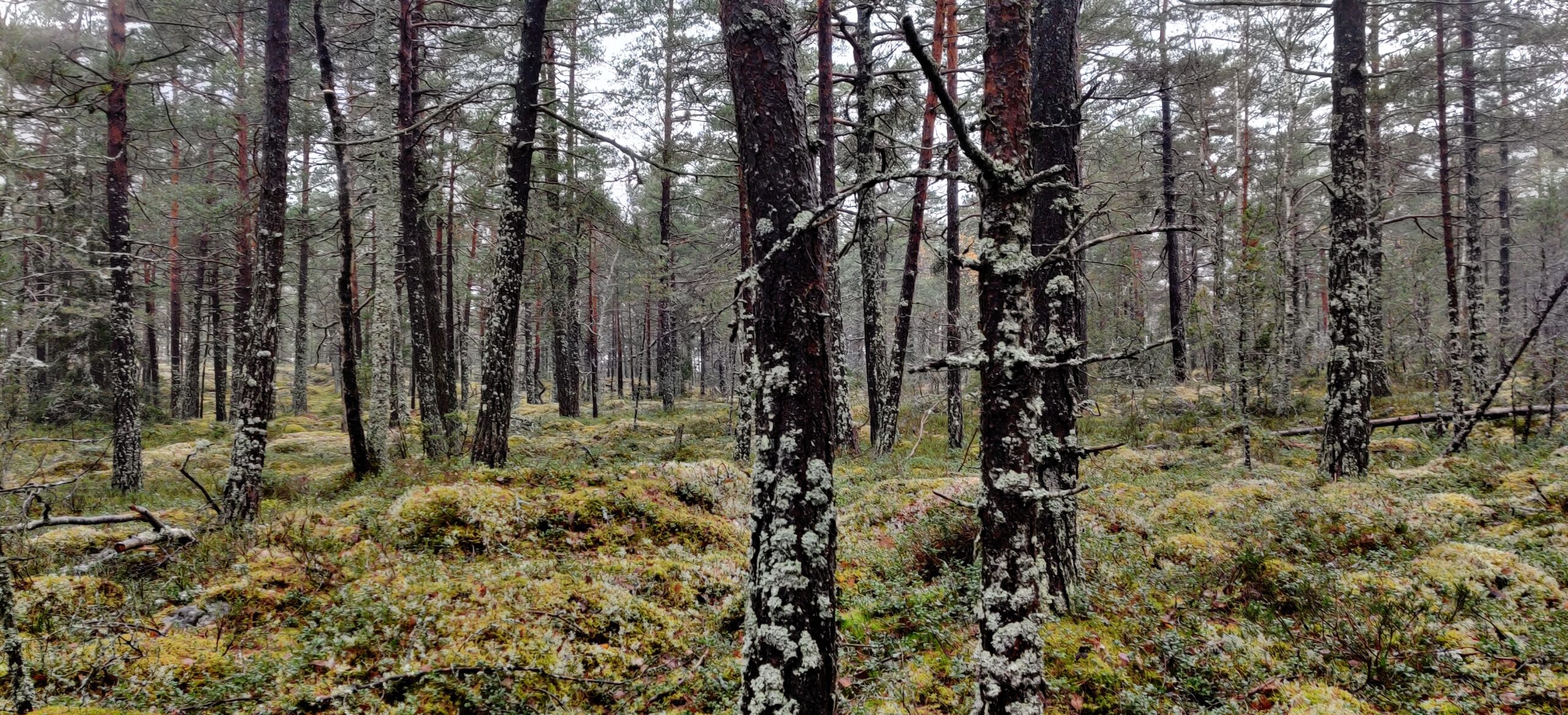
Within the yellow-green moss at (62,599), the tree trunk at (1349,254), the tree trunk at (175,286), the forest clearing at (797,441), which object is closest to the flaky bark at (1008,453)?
the forest clearing at (797,441)

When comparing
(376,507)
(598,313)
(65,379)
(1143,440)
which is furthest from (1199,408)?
(65,379)

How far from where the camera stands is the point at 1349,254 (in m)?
8.12

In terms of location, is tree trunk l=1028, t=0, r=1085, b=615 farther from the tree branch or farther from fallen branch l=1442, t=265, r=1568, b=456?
fallen branch l=1442, t=265, r=1568, b=456

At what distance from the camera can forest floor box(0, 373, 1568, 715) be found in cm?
375

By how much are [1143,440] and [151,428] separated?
1172 inches

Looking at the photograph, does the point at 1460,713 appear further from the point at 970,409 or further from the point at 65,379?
the point at 65,379

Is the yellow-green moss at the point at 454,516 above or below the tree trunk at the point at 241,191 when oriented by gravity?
below

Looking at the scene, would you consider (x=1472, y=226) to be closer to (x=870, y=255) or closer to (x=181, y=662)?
(x=870, y=255)

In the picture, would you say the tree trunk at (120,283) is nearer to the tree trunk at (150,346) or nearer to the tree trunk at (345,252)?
the tree trunk at (345,252)

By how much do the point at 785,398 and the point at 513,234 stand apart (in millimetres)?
6378

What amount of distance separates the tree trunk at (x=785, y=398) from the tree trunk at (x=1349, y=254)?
8.56 m

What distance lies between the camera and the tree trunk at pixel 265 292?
296 inches

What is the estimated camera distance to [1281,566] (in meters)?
5.22

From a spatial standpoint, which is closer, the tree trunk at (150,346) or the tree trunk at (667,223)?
the tree trunk at (667,223)
